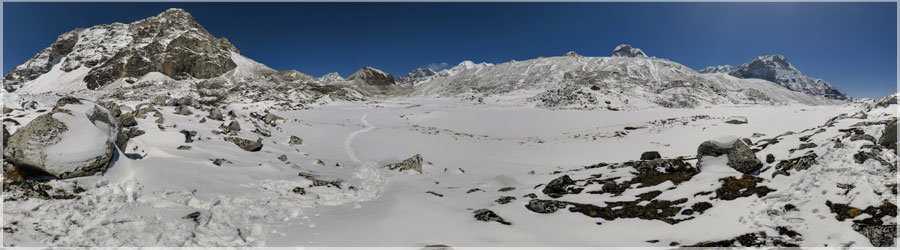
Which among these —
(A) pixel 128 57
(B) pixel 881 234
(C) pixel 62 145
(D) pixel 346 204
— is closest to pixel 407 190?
(D) pixel 346 204

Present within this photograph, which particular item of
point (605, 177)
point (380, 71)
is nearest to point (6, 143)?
point (605, 177)

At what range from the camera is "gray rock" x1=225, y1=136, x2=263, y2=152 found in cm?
1594

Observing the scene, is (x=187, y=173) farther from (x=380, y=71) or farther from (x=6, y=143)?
(x=380, y=71)

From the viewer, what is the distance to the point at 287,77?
13725 centimetres

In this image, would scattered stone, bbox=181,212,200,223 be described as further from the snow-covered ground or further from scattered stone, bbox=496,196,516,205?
scattered stone, bbox=496,196,516,205

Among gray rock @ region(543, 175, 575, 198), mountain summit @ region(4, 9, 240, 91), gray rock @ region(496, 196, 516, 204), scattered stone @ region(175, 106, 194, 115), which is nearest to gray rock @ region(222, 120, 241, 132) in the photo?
scattered stone @ region(175, 106, 194, 115)

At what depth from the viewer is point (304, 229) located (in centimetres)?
873

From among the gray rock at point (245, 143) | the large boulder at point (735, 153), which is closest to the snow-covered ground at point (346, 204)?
the large boulder at point (735, 153)

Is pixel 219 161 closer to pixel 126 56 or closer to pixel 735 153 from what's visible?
pixel 735 153

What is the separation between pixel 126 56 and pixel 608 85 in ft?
530

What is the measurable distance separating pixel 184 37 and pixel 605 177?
542 feet

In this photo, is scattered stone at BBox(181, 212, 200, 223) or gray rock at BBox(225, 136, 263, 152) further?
gray rock at BBox(225, 136, 263, 152)

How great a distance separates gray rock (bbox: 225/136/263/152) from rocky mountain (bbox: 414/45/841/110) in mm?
48373

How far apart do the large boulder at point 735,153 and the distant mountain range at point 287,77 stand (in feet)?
166
